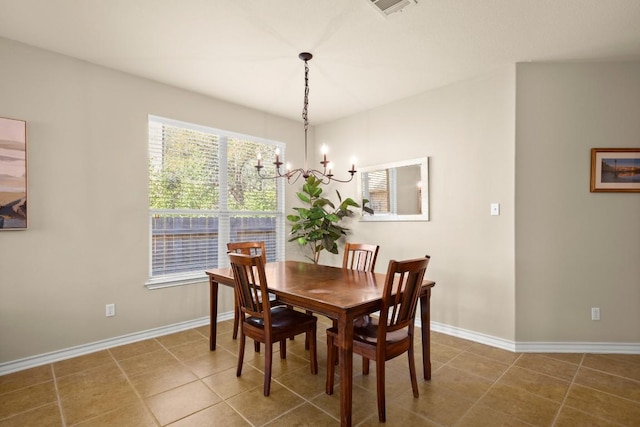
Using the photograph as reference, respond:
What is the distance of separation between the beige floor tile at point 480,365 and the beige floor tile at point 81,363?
3010mm

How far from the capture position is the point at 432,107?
3.75 meters

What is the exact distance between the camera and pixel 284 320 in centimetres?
258

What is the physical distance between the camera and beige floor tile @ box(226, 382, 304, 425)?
82.5 inches

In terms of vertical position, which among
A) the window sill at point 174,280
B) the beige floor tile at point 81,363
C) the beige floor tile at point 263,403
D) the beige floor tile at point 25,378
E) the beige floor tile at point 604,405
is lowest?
the beige floor tile at point 263,403

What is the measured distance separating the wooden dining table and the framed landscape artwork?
1.62m

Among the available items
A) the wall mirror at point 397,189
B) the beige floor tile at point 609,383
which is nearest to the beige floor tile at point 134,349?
the wall mirror at point 397,189

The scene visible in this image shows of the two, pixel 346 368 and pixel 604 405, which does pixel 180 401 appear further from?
pixel 604 405

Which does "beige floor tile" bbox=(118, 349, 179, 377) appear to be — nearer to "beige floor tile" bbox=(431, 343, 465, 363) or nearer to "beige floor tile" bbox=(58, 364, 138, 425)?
"beige floor tile" bbox=(58, 364, 138, 425)

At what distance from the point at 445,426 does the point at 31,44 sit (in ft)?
13.9

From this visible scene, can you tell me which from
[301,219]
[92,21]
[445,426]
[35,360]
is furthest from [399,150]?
[35,360]

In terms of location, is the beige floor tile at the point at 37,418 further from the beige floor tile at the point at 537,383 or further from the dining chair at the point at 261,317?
the beige floor tile at the point at 537,383

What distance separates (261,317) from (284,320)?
0.83 feet

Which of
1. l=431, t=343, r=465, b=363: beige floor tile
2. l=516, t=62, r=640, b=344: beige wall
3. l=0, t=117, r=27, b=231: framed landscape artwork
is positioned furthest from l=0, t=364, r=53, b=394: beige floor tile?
l=516, t=62, r=640, b=344: beige wall

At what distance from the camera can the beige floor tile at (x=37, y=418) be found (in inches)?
79.6
